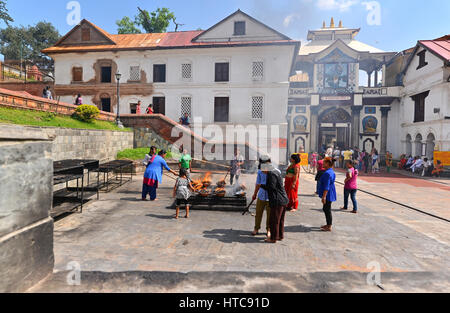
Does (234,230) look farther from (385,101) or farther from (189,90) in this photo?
(385,101)

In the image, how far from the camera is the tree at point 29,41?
44.6 m

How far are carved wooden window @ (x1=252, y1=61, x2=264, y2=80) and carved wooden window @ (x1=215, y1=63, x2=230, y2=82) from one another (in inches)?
91.4

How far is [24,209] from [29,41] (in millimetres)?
57726

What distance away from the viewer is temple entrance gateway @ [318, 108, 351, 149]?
27094mm

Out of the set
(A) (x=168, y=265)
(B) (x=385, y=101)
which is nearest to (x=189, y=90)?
(B) (x=385, y=101)

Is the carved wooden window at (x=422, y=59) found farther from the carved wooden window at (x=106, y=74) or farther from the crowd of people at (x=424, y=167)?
the carved wooden window at (x=106, y=74)

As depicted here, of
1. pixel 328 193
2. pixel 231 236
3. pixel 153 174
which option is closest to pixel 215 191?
pixel 153 174

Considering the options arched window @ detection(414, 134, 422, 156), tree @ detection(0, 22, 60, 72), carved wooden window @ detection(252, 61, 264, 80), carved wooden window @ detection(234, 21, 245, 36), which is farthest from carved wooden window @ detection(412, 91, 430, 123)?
tree @ detection(0, 22, 60, 72)

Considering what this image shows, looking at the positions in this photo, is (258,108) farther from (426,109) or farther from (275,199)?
(275,199)

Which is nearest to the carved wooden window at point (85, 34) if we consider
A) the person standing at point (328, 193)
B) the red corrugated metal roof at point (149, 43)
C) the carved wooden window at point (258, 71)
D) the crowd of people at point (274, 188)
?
the red corrugated metal roof at point (149, 43)

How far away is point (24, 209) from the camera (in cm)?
322

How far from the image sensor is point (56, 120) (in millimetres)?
11711

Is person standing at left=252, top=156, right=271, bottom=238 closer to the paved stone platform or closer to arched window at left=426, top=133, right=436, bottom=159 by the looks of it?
the paved stone platform

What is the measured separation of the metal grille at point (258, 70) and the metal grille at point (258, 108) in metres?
1.90
